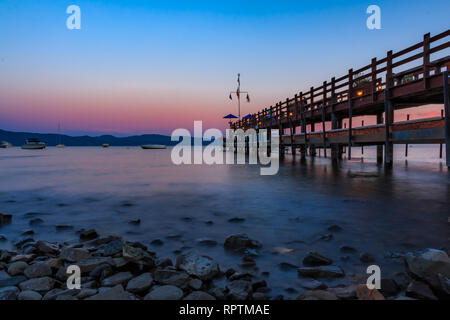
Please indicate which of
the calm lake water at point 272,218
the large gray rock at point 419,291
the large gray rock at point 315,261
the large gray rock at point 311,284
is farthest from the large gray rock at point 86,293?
the large gray rock at point 419,291

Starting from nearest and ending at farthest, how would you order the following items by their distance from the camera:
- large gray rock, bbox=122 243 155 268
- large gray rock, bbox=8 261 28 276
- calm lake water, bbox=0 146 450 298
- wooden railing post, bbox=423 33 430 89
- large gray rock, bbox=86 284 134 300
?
large gray rock, bbox=86 284 134 300, large gray rock, bbox=8 261 28 276, large gray rock, bbox=122 243 155 268, calm lake water, bbox=0 146 450 298, wooden railing post, bbox=423 33 430 89

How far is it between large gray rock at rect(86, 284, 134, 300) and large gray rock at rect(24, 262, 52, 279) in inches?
34.8

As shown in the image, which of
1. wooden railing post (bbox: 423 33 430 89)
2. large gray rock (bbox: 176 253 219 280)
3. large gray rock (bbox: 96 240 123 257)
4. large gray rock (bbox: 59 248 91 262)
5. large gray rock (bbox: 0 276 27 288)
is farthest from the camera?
wooden railing post (bbox: 423 33 430 89)

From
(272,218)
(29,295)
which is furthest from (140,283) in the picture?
(272,218)

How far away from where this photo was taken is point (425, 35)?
9.79 m

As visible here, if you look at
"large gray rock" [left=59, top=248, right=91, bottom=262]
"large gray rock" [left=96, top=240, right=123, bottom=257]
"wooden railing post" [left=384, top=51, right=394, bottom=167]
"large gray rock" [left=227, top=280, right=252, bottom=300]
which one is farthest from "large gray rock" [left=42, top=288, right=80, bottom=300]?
"wooden railing post" [left=384, top=51, right=394, bottom=167]

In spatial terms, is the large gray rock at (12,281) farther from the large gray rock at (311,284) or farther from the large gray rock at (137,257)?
the large gray rock at (311,284)

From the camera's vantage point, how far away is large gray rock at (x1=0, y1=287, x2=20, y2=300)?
2473 millimetres

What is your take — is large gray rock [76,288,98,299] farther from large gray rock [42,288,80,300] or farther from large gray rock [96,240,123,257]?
large gray rock [96,240,123,257]

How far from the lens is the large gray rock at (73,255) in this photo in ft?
11.0

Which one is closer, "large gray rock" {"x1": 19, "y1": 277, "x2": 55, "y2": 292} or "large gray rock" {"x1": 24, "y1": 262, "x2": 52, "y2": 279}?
"large gray rock" {"x1": 19, "y1": 277, "x2": 55, "y2": 292}

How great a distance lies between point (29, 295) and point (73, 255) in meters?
0.89

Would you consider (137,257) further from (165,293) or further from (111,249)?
(165,293)
